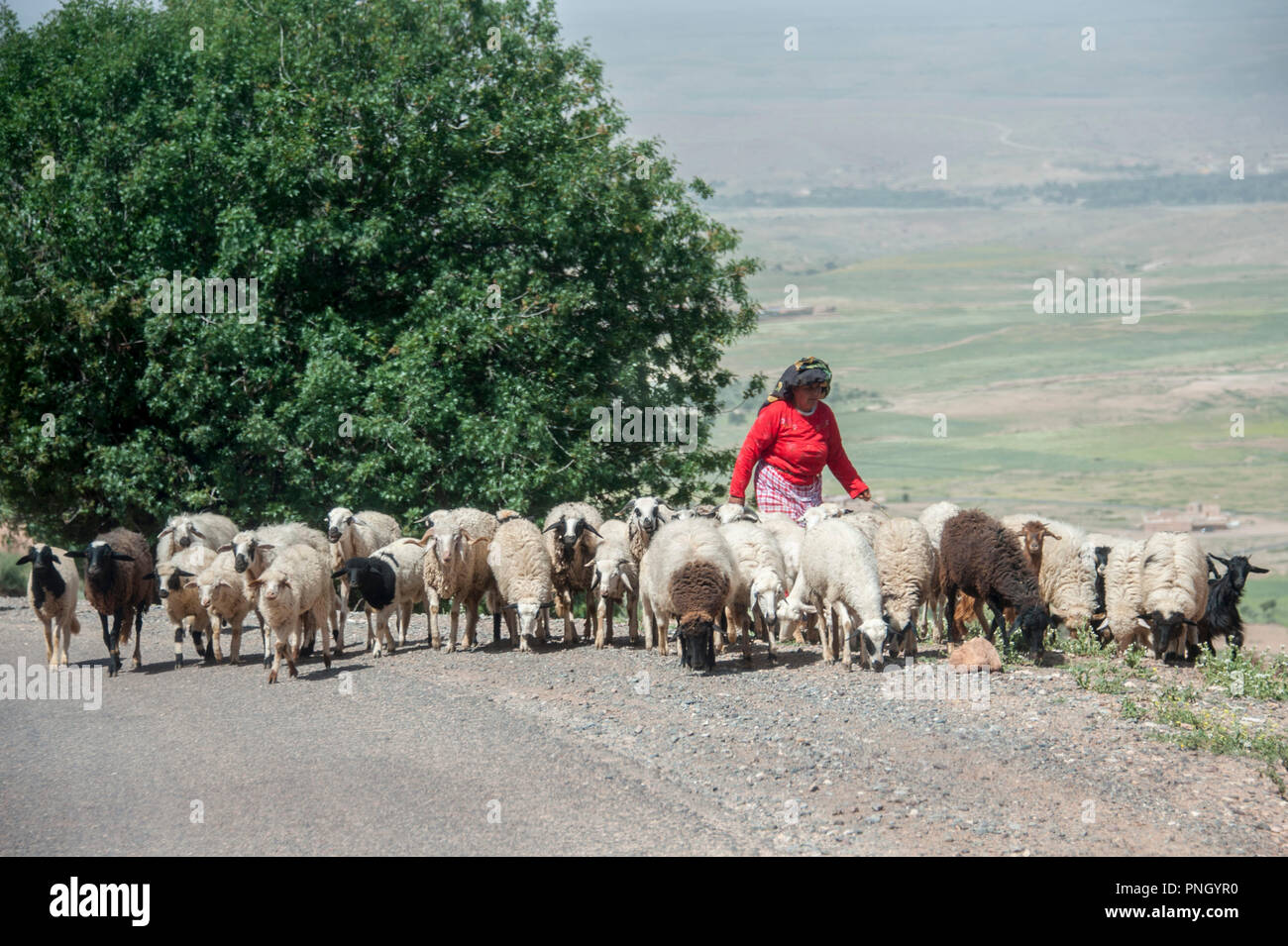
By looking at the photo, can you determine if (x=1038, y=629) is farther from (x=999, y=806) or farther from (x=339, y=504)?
(x=339, y=504)

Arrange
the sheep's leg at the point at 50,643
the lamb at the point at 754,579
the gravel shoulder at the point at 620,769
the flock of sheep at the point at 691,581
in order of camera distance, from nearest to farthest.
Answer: the gravel shoulder at the point at 620,769
the flock of sheep at the point at 691,581
the lamb at the point at 754,579
the sheep's leg at the point at 50,643

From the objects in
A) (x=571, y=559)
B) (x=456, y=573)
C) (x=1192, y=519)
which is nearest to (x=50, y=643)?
(x=456, y=573)

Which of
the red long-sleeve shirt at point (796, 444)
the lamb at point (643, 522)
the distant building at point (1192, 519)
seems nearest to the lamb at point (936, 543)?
the red long-sleeve shirt at point (796, 444)

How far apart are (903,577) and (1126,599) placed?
8.29 ft

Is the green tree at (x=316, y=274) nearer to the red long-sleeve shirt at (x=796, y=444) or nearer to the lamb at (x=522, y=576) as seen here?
the lamb at (x=522, y=576)

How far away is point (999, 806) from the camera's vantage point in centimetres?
906

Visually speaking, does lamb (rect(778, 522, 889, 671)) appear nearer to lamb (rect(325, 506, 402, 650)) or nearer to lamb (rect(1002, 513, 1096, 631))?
lamb (rect(1002, 513, 1096, 631))

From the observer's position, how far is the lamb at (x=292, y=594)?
43.5 ft

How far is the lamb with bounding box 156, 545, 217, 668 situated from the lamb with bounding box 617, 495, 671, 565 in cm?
480

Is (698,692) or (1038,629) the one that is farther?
(1038,629)

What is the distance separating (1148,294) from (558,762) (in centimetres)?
17484

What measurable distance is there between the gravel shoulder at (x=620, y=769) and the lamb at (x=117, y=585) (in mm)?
1155

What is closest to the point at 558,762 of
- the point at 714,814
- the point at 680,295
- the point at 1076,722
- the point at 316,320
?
the point at 714,814

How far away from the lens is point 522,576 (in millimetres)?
15078
